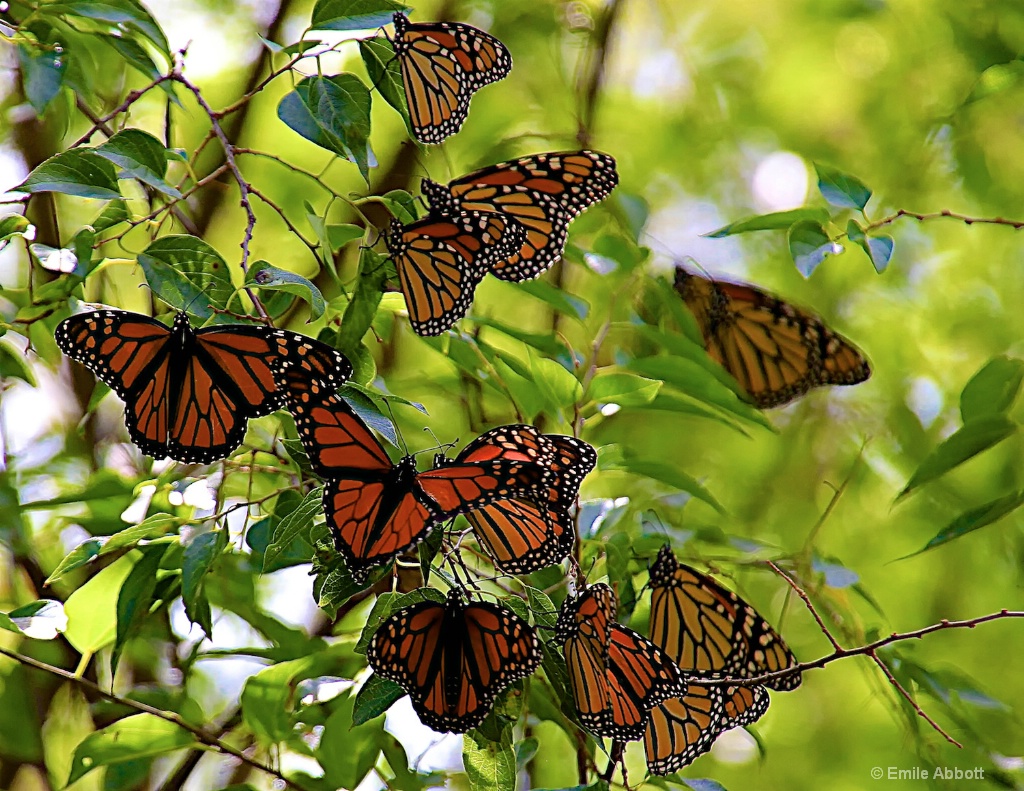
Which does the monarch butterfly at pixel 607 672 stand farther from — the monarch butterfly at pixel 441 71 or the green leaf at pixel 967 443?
the monarch butterfly at pixel 441 71

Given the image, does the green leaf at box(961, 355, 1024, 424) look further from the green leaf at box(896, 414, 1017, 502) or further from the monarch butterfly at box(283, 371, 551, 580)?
the monarch butterfly at box(283, 371, 551, 580)

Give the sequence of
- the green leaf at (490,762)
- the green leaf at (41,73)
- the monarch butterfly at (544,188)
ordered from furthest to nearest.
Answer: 1. the monarch butterfly at (544,188)
2. the green leaf at (41,73)
3. the green leaf at (490,762)

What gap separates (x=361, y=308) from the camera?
2.60 feet

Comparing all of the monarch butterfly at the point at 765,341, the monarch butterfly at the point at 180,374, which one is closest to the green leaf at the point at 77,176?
the monarch butterfly at the point at 180,374

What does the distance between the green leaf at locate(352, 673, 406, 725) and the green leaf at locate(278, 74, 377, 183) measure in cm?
44

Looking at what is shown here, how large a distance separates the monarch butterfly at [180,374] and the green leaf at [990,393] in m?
0.69

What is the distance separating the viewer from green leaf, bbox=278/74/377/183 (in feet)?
2.73

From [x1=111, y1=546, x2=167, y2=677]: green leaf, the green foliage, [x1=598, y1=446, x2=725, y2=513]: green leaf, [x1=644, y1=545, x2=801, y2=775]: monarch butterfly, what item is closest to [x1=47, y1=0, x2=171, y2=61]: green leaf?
the green foliage

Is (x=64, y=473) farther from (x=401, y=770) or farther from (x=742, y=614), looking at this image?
(x=742, y=614)

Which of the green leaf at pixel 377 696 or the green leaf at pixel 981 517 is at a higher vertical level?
the green leaf at pixel 981 517

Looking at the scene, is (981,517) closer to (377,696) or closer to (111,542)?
(377,696)

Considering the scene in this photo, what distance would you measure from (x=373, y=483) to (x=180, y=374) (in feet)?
0.77

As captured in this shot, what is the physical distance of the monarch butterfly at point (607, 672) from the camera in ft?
2.58

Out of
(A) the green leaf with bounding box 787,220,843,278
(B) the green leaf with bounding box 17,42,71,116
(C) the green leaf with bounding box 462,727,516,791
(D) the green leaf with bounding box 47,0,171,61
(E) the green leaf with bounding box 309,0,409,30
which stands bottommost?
(C) the green leaf with bounding box 462,727,516,791
